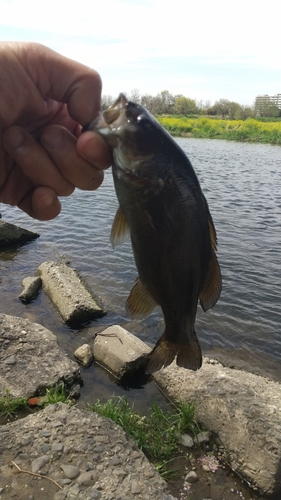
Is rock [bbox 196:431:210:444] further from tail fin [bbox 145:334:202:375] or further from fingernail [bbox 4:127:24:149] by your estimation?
fingernail [bbox 4:127:24:149]

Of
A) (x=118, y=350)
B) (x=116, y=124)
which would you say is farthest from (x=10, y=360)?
(x=116, y=124)

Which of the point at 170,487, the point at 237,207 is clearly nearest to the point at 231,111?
the point at 237,207

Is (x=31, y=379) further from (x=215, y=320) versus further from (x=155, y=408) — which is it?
(x=215, y=320)

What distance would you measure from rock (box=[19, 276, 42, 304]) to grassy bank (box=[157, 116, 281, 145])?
167ft

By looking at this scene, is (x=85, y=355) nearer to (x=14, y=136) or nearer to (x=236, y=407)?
(x=236, y=407)

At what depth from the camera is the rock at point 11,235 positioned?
1223 centimetres

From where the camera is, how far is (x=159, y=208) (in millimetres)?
2359

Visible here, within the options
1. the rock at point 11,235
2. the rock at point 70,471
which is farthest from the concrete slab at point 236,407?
the rock at point 11,235

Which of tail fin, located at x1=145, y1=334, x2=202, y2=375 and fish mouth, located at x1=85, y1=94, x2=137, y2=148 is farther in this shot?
tail fin, located at x1=145, y1=334, x2=202, y2=375

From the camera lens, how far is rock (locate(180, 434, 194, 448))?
5.16 m

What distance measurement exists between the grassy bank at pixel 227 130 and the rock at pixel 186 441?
2177 inches

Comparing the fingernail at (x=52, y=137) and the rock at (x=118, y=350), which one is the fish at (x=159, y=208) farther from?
the rock at (x=118, y=350)

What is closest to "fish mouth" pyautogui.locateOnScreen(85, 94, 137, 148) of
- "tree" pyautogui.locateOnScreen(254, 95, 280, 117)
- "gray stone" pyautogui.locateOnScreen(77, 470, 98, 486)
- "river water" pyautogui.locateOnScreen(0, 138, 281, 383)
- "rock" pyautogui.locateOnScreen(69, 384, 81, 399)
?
"gray stone" pyautogui.locateOnScreen(77, 470, 98, 486)

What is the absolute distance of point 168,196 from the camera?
92.6 inches
